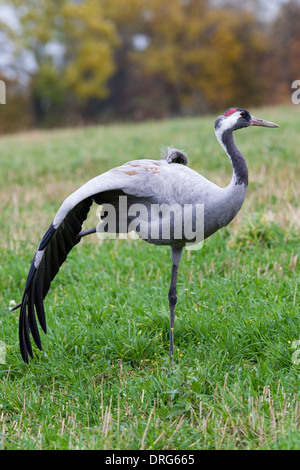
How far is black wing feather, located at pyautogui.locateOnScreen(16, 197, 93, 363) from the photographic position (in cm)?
320

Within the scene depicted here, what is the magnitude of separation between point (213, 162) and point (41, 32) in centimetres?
2606

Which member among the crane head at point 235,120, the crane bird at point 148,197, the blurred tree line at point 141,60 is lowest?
the crane bird at point 148,197

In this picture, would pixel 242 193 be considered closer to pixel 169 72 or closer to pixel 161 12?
pixel 169 72

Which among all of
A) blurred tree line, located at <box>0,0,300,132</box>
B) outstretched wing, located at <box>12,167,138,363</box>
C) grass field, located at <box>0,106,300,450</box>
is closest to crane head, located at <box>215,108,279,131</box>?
outstretched wing, located at <box>12,167,138,363</box>

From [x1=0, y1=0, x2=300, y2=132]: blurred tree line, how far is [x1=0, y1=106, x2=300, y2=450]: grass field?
25.9m

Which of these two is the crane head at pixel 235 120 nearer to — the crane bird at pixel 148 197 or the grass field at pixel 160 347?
the crane bird at pixel 148 197

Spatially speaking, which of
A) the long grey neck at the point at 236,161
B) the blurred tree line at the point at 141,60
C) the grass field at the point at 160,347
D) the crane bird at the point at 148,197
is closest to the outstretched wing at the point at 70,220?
the crane bird at the point at 148,197

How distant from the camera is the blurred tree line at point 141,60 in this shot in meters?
30.2

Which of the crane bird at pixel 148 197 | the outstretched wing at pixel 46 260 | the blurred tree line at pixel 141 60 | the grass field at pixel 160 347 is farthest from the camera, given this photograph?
the blurred tree line at pixel 141 60

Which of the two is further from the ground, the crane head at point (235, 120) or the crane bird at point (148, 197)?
the crane head at point (235, 120)

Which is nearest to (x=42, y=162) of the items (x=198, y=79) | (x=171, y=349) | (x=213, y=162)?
(x=213, y=162)

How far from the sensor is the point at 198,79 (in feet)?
100

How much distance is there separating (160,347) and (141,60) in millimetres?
31240

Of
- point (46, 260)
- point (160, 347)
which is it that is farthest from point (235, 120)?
point (160, 347)
